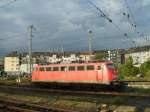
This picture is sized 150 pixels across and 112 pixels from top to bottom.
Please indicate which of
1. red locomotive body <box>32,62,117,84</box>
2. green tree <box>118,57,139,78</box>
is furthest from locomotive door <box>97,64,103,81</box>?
green tree <box>118,57,139,78</box>

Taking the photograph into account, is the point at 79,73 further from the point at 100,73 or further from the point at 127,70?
the point at 127,70

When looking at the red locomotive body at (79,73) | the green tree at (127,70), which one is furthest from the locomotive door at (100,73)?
the green tree at (127,70)

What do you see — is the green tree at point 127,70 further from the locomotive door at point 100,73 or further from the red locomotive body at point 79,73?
the locomotive door at point 100,73

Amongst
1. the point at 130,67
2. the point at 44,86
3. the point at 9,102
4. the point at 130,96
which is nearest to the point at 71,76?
the point at 44,86

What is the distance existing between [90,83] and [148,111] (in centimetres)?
1912

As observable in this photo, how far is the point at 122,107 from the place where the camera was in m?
17.7

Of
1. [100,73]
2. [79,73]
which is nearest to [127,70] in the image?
[79,73]

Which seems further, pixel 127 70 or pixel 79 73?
pixel 127 70

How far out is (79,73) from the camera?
3669 centimetres

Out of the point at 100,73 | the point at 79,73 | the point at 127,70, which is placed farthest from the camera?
the point at 127,70

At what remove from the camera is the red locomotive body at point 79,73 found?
34469mm

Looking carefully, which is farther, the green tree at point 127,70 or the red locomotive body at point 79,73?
the green tree at point 127,70

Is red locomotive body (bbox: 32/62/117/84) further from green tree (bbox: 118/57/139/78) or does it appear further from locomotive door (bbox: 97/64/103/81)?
green tree (bbox: 118/57/139/78)

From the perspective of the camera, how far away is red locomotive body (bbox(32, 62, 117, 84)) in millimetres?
34469
